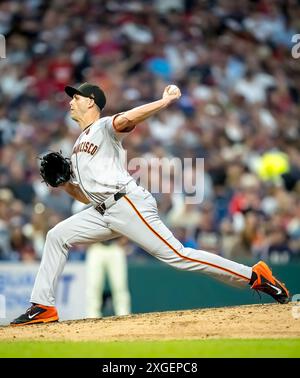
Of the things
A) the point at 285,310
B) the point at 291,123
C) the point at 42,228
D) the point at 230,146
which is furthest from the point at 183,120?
the point at 285,310

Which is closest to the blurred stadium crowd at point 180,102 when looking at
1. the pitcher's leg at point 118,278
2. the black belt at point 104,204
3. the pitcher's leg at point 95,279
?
the pitcher's leg at point 95,279

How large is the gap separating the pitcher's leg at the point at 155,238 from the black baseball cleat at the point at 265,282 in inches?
11.0

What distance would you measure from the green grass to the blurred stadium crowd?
5.27 m

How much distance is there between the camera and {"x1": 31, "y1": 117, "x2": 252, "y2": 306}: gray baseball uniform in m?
7.09

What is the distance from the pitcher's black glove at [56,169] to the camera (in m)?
7.43

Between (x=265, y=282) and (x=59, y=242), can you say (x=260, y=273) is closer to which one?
(x=265, y=282)

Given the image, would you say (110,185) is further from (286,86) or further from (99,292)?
A: (286,86)

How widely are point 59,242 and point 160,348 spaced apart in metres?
1.33

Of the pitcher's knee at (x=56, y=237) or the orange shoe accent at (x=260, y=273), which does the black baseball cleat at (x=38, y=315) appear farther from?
the orange shoe accent at (x=260, y=273)

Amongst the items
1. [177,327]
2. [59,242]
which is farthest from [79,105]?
[177,327]

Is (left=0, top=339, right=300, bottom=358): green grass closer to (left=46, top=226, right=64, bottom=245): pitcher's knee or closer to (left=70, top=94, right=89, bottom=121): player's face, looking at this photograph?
(left=46, top=226, right=64, bottom=245): pitcher's knee

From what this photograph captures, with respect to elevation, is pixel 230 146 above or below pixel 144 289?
above

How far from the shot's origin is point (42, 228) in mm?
12031

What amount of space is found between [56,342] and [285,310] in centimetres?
195
